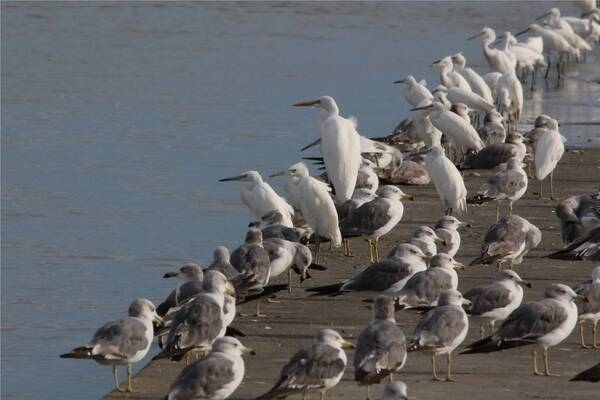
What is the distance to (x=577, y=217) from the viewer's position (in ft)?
49.5

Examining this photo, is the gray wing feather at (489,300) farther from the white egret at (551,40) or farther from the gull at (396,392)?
the white egret at (551,40)

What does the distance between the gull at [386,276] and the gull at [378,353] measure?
1879 mm

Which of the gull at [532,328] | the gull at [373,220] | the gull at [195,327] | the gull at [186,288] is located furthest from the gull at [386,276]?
the gull at [373,220]

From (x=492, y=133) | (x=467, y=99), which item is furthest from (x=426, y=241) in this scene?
(x=467, y=99)

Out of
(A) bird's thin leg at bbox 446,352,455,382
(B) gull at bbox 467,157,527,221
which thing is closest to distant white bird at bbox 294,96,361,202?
(B) gull at bbox 467,157,527,221

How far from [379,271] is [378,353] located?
7.60ft

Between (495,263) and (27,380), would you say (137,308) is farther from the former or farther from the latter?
(495,263)

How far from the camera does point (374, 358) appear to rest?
31.1 ft

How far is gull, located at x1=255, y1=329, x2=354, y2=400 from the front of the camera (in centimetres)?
916

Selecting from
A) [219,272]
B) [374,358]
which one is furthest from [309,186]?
[374,358]

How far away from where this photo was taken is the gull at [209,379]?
906 cm

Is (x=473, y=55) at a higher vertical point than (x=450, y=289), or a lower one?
higher

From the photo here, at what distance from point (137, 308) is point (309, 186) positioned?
4.50 m

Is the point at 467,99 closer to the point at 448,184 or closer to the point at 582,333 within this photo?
the point at 448,184
